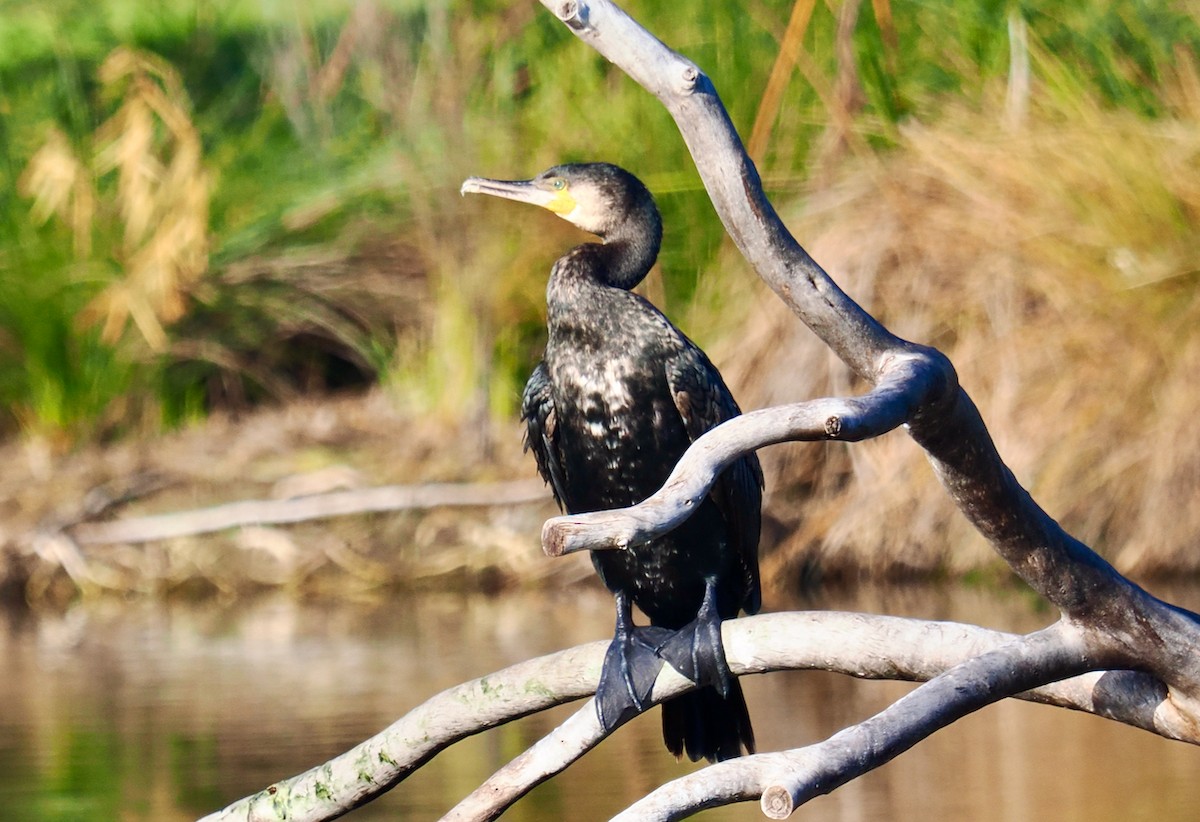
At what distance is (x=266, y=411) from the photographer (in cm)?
883

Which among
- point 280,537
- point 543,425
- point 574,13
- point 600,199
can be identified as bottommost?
point 574,13

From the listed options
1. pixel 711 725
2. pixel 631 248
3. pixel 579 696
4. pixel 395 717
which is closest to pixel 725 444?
pixel 579 696

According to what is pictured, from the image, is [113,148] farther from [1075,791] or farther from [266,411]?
[1075,791]

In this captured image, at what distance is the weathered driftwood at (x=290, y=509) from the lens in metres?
7.39

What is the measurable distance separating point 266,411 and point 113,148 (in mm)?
1370

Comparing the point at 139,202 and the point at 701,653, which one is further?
the point at 139,202

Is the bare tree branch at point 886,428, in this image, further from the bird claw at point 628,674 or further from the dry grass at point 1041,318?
the dry grass at point 1041,318

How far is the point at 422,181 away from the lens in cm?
822

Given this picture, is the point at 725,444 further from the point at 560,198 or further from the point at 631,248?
the point at 560,198

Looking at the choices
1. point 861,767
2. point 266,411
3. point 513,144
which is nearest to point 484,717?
point 861,767

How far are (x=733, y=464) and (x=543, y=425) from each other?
0.37 meters

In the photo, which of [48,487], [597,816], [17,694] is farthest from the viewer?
[48,487]

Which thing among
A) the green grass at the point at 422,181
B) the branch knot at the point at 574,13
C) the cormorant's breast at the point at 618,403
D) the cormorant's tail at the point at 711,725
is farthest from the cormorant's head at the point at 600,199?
the green grass at the point at 422,181

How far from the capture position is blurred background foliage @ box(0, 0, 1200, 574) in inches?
259
